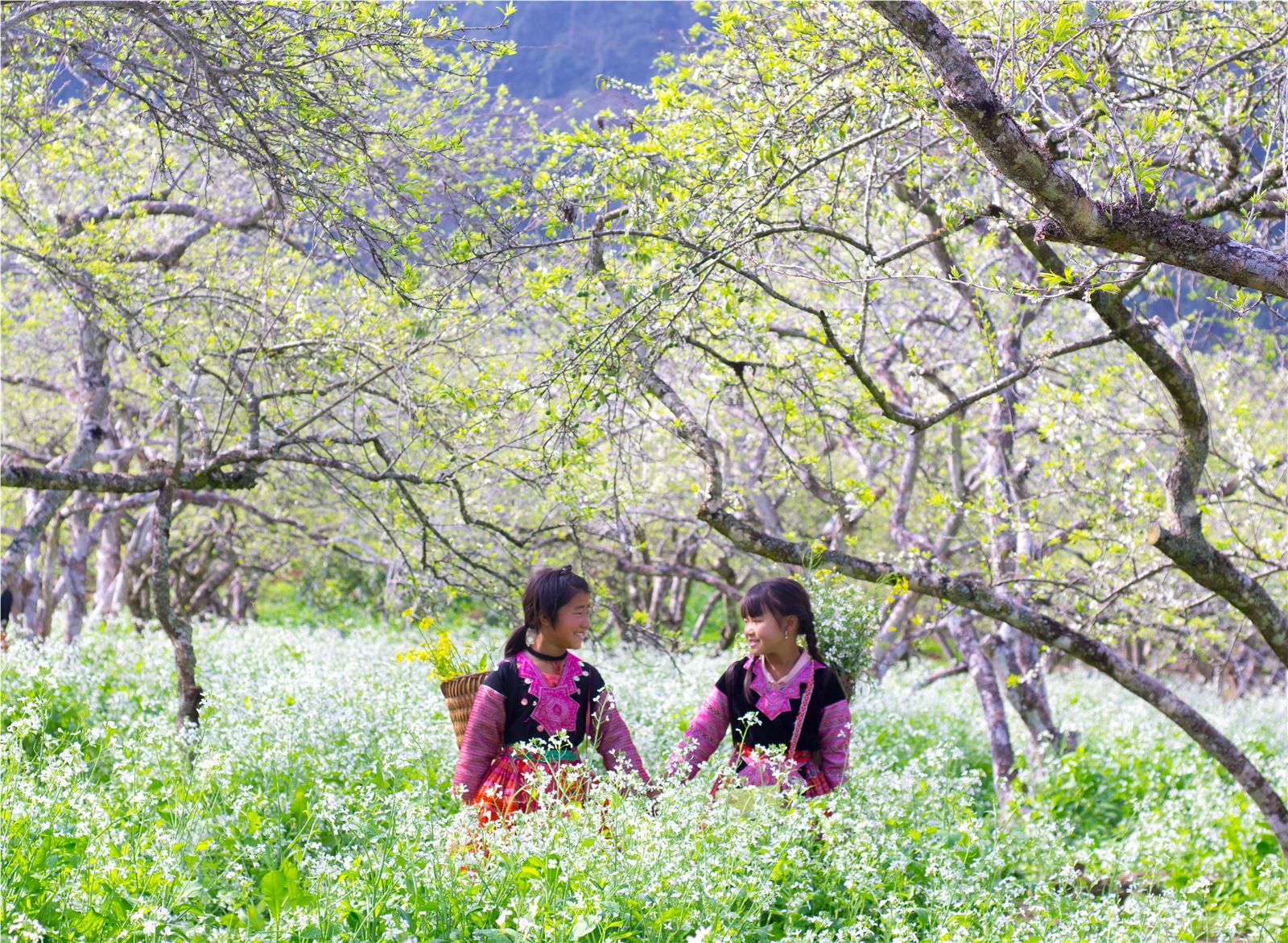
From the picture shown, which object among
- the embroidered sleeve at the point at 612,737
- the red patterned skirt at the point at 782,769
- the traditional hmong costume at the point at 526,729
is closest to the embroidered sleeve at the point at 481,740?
the traditional hmong costume at the point at 526,729

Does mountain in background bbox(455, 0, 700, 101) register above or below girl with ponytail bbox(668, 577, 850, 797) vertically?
above

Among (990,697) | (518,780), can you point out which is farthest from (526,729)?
(990,697)

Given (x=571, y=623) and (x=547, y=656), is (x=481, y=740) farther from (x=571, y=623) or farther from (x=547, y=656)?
(x=571, y=623)

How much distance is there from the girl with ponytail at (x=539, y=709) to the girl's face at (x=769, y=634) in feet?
2.30

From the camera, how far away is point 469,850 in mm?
4184

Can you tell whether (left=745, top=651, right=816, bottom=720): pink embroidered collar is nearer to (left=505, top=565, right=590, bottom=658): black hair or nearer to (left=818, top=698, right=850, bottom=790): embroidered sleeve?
(left=818, top=698, right=850, bottom=790): embroidered sleeve

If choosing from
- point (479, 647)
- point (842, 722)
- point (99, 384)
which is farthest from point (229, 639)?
A: point (842, 722)

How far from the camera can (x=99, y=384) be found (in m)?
9.08

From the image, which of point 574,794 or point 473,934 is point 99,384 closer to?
point 574,794

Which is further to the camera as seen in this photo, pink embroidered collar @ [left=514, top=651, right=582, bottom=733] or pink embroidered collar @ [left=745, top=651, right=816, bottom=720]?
pink embroidered collar @ [left=745, top=651, right=816, bottom=720]

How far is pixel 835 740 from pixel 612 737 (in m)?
0.99

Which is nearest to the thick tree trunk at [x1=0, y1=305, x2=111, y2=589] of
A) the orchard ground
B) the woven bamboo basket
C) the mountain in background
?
the orchard ground

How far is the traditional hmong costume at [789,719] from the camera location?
211 inches

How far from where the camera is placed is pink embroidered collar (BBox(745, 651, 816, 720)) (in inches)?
213
